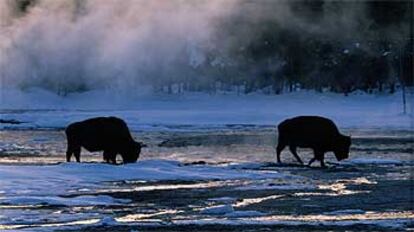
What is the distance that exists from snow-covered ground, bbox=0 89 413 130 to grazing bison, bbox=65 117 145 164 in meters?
20.0

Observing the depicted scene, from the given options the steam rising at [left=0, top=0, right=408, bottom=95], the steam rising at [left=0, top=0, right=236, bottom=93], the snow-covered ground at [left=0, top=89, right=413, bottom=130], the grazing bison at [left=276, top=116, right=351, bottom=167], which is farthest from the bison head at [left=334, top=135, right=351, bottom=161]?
the snow-covered ground at [left=0, top=89, right=413, bottom=130]

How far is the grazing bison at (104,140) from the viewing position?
25531 millimetres

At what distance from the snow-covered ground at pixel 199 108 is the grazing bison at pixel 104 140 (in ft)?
65.7

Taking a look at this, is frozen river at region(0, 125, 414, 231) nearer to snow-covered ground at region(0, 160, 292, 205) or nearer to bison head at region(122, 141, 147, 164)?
snow-covered ground at region(0, 160, 292, 205)

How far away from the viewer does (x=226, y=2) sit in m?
21.3

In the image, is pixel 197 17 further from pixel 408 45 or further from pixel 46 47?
pixel 408 45

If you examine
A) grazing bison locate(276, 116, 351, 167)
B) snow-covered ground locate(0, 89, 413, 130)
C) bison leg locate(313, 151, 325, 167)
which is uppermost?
grazing bison locate(276, 116, 351, 167)

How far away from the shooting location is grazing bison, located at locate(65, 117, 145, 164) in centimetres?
2553

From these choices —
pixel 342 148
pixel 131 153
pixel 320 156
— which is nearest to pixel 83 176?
pixel 131 153

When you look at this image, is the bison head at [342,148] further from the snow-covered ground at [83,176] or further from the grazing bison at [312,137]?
the snow-covered ground at [83,176]

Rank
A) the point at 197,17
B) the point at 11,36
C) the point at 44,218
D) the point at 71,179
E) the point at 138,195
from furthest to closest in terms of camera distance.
→ the point at 11,36 < the point at 197,17 < the point at 71,179 < the point at 138,195 < the point at 44,218

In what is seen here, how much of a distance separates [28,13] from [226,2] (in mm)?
4199

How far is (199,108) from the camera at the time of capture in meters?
68.6

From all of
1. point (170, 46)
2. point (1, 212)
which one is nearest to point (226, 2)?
point (170, 46)
